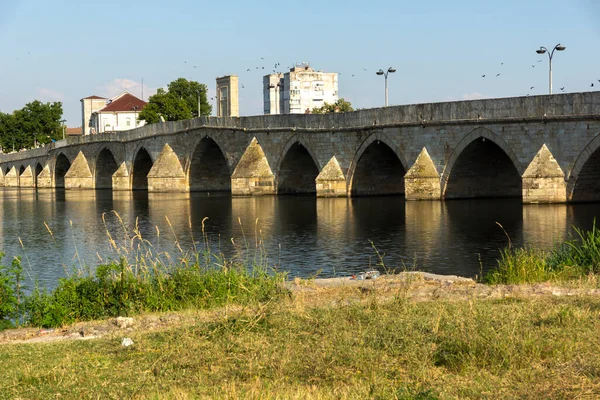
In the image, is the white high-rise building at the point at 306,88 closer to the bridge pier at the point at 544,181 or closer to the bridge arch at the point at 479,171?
the bridge arch at the point at 479,171

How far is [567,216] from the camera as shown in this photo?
24.8 m

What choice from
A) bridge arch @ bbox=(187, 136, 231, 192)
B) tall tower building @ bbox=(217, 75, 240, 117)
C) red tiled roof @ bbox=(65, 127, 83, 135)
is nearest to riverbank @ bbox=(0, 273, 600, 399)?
bridge arch @ bbox=(187, 136, 231, 192)

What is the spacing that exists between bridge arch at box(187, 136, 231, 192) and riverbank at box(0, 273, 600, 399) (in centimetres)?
4042

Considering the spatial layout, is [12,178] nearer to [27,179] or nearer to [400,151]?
[27,179]

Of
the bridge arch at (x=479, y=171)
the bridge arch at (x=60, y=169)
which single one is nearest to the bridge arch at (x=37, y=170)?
the bridge arch at (x=60, y=169)

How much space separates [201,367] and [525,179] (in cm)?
2412

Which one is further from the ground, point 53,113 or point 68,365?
point 53,113

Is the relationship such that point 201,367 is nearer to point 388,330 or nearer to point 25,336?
point 388,330

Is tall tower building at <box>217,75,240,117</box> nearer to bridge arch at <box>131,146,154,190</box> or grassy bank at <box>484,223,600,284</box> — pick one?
bridge arch at <box>131,146,154,190</box>

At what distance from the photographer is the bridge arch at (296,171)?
136 ft

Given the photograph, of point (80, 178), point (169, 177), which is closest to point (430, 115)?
point (169, 177)

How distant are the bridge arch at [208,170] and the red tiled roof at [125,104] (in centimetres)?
5633

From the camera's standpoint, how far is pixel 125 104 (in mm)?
107500

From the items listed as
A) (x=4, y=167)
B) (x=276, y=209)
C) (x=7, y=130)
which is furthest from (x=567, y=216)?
(x=7, y=130)
